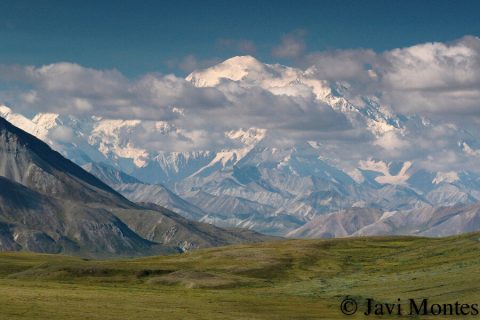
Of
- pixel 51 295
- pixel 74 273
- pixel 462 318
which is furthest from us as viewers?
pixel 74 273

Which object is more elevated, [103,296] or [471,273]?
[471,273]

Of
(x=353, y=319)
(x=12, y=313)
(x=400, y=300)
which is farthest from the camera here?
(x=400, y=300)

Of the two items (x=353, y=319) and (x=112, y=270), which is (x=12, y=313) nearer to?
(x=353, y=319)

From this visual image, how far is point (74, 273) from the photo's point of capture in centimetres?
19138

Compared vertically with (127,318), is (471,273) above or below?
above

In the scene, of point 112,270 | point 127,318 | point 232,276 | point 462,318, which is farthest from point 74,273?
point 462,318

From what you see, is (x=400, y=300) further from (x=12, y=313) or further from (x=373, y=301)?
(x=12, y=313)

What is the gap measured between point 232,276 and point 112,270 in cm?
2980

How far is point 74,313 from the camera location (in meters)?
93.0

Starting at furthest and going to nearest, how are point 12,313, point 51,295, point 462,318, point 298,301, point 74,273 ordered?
point 74,273
point 298,301
point 51,295
point 462,318
point 12,313

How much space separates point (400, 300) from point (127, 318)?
48602 millimetres

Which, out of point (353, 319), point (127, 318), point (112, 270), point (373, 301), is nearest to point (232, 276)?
point (112, 270)

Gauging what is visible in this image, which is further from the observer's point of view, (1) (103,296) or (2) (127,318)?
(1) (103,296)

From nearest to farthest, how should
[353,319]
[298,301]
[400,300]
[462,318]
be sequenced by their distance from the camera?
1. [462,318]
2. [353,319]
3. [400,300]
4. [298,301]
